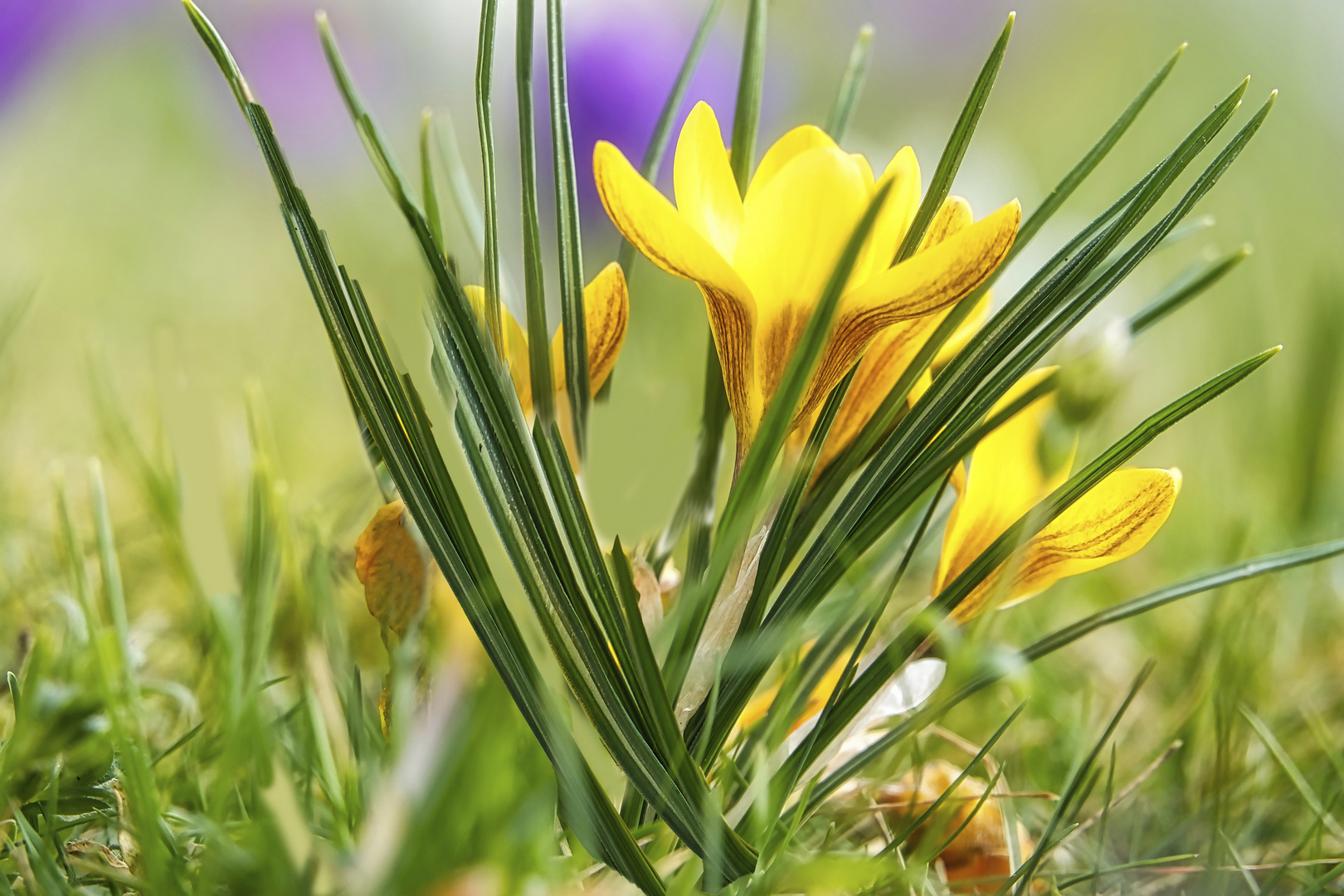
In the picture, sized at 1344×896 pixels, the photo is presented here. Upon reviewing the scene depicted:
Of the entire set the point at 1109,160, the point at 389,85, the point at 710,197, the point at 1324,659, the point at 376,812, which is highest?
the point at 389,85

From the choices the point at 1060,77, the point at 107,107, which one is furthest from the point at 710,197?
the point at 1060,77

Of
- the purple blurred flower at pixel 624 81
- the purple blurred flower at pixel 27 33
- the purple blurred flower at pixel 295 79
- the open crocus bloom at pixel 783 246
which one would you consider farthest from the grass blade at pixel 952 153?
the purple blurred flower at pixel 295 79

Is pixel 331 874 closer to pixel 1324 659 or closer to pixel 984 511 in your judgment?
pixel 984 511

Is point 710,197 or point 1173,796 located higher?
point 710,197

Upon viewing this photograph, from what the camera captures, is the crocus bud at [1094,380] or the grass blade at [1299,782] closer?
the crocus bud at [1094,380]

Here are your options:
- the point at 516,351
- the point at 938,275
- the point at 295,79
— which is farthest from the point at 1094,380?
the point at 295,79

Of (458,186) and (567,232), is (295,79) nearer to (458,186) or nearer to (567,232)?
(458,186)

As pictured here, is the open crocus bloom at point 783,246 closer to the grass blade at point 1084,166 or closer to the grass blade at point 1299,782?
the grass blade at point 1084,166
